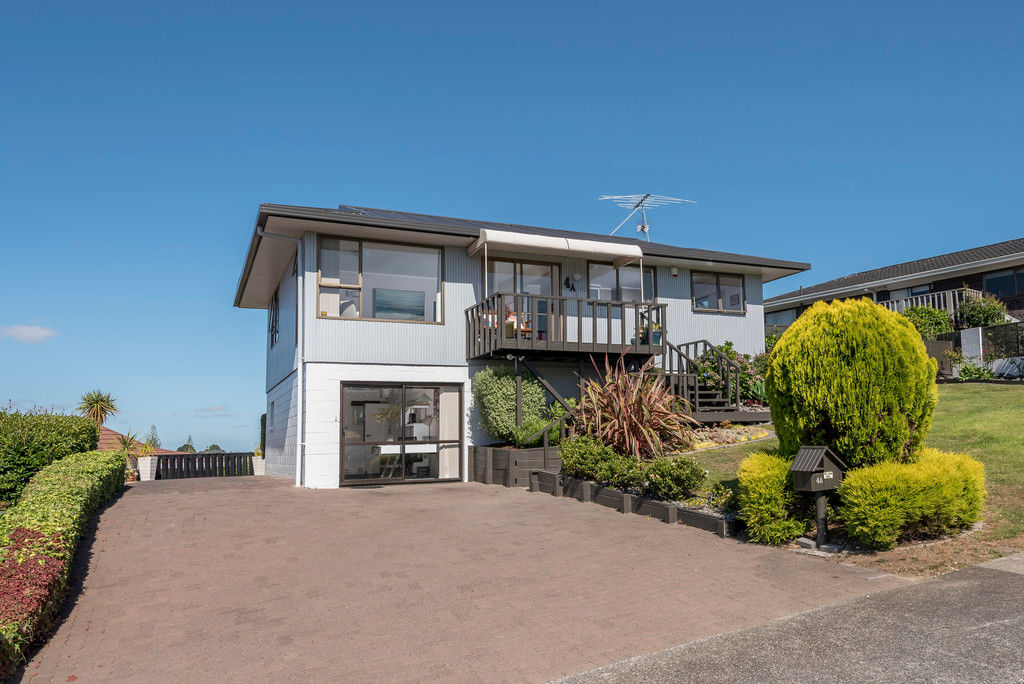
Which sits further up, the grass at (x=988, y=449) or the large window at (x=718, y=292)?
the large window at (x=718, y=292)

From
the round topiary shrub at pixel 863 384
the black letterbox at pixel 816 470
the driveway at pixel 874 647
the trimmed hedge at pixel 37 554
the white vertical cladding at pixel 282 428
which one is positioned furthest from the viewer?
the white vertical cladding at pixel 282 428

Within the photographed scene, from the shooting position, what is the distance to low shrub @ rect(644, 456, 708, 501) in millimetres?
8844

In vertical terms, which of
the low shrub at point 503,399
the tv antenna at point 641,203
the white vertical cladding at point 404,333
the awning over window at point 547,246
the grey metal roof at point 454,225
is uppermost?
the tv antenna at point 641,203

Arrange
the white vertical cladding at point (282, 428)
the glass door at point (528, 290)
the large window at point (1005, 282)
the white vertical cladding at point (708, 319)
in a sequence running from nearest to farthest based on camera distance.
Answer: the glass door at point (528, 290), the white vertical cladding at point (282, 428), the white vertical cladding at point (708, 319), the large window at point (1005, 282)

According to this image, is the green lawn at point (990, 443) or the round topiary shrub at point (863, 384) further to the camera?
the green lawn at point (990, 443)

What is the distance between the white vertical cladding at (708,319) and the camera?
1739 centimetres

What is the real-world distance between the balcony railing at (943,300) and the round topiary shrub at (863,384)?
16654mm

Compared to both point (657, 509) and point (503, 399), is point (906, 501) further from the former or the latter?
point (503, 399)

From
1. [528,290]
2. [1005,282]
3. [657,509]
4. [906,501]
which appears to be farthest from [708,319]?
[1005,282]

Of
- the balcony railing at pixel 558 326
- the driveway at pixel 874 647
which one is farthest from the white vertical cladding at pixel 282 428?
the driveway at pixel 874 647

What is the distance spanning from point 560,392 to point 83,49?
10761 mm

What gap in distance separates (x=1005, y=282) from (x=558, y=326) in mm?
18214

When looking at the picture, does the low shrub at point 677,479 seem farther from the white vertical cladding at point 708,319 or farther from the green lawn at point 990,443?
the white vertical cladding at point 708,319

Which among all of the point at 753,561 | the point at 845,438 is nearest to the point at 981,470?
the point at 845,438
